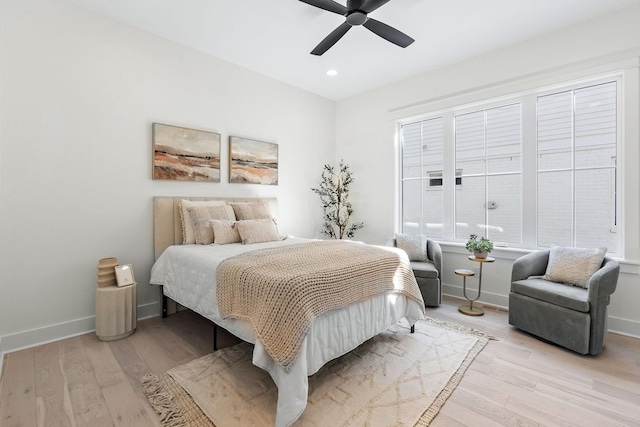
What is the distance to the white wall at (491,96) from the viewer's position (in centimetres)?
269

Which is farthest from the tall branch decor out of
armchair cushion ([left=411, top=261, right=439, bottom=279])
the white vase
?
the white vase

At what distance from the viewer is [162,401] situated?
1.76 meters

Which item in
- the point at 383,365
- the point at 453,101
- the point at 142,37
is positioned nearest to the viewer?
the point at 383,365

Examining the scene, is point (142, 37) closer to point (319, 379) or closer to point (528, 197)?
point (319, 379)

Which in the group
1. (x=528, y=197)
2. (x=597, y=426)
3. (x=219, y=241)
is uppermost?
(x=528, y=197)

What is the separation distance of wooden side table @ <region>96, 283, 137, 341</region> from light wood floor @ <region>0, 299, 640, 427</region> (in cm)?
8

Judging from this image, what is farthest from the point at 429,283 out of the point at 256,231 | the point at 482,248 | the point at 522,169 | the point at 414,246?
the point at 256,231

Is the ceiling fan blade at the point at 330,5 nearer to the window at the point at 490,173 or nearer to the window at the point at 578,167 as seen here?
the window at the point at 490,173

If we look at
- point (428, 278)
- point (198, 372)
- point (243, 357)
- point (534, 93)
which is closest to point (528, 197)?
point (534, 93)

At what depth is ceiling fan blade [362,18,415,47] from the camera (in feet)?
8.00

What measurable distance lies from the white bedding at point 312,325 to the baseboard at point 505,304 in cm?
140

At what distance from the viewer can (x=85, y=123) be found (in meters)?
2.70

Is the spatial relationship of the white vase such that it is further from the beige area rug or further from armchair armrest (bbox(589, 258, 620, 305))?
armchair armrest (bbox(589, 258, 620, 305))

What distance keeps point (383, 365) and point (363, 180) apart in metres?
3.11
